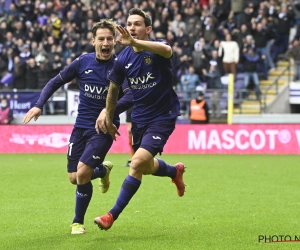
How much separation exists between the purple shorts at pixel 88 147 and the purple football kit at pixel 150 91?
1.51 feet

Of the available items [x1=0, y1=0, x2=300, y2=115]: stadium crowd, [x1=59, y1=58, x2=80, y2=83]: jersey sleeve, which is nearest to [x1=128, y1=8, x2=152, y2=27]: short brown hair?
[x1=59, y1=58, x2=80, y2=83]: jersey sleeve

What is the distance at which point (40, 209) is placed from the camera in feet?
34.6

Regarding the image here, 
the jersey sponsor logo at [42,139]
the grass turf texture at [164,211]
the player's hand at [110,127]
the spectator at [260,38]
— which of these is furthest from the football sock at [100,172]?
the spectator at [260,38]

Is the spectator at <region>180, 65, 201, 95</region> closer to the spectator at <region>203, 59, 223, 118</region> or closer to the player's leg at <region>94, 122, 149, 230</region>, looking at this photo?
the spectator at <region>203, 59, 223, 118</region>

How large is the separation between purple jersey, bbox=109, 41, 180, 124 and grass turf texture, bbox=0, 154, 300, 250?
4.42ft

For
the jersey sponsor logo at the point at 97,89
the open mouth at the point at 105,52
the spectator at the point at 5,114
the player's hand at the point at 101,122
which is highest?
the open mouth at the point at 105,52

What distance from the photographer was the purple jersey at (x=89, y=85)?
29.6 feet

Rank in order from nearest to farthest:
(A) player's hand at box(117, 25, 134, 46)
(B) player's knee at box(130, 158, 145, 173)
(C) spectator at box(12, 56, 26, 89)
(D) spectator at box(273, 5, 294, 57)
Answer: (A) player's hand at box(117, 25, 134, 46), (B) player's knee at box(130, 158, 145, 173), (D) spectator at box(273, 5, 294, 57), (C) spectator at box(12, 56, 26, 89)

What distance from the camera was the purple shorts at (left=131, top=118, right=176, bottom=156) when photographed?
8383 millimetres

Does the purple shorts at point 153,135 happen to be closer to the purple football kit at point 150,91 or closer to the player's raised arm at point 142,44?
the purple football kit at point 150,91

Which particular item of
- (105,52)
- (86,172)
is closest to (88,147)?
(86,172)

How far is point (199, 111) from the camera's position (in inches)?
934

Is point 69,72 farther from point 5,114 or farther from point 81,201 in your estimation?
point 5,114

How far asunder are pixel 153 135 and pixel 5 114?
17.5 meters
